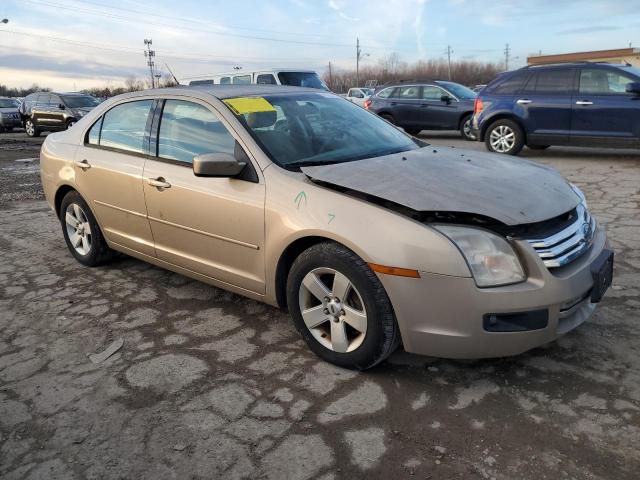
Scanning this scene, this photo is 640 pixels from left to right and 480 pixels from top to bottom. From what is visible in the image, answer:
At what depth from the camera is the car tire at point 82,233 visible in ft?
15.3

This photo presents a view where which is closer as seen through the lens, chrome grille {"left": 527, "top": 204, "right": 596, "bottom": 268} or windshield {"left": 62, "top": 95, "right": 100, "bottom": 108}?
chrome grille {"left": 527, "top": 204, "right": 596, "bottom": 268}

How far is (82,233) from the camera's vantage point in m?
4.82

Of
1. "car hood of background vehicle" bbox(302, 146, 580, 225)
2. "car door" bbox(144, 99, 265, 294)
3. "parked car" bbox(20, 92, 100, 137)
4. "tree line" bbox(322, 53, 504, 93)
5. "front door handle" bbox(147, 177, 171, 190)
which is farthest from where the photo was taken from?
"tree line" bbox(322, 53, 504, 93)

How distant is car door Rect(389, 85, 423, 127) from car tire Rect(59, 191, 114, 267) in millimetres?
11342

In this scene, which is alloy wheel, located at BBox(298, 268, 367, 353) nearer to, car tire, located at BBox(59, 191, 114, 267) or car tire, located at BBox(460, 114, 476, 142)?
car tire, located at BBox(59, 191, 114, 267)

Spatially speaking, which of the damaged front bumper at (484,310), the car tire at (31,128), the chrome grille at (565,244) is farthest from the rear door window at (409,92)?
the car tire at (31,128)

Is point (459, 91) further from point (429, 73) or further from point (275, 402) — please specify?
point (429, 73)

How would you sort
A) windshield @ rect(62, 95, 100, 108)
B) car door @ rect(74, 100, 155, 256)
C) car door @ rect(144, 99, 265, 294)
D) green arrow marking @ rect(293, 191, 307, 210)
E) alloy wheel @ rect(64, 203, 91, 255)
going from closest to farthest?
green arrow marking @ rect(293, 191, 307, 210) < car door @ rect(144, 99, 265, 294) < car door @ rect(74, 100, 155, 256) < alloy wheel @ rect(64, 203, 91, 255) < windshield @ rect(62, 95, 100, 108)

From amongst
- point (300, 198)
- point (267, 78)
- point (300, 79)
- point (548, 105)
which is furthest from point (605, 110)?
point (300, 198)

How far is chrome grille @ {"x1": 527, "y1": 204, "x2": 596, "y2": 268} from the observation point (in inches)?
101

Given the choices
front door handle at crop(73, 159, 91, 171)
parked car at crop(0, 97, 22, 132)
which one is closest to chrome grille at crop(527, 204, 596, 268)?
front door handle at crop(73, 159, 91, 171)

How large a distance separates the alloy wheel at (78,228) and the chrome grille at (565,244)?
3.72m

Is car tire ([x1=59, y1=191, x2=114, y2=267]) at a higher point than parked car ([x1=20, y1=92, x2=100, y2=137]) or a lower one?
lower

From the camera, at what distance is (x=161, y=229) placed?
3.84 metres
